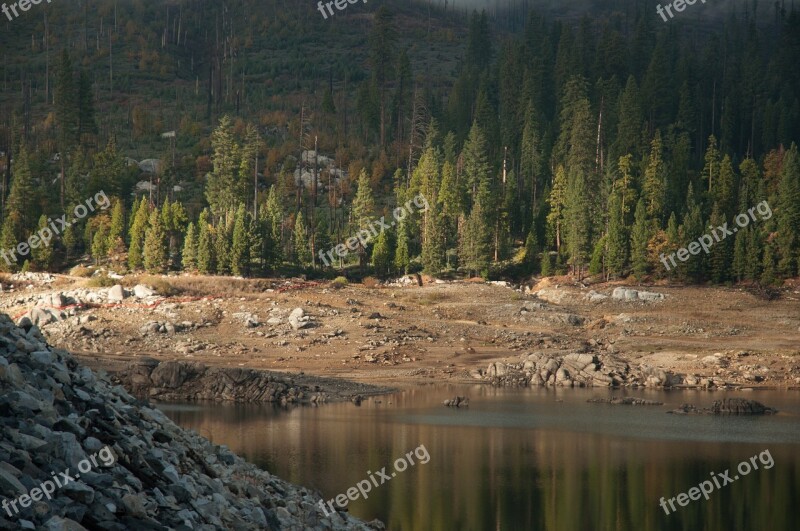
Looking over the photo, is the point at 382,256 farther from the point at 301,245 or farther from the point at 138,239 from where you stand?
the point at 138,239

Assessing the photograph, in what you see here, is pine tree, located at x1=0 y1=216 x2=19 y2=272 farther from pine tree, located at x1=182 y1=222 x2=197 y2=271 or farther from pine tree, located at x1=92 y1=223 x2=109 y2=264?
pine tree, located at x1=182 y1=222 x2=197 y2=271

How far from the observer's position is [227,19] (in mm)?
194500

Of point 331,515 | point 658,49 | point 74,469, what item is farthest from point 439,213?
point 74,469

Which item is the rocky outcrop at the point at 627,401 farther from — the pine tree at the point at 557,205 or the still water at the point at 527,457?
the pine tree at the point at 557,205

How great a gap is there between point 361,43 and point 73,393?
6959 inches

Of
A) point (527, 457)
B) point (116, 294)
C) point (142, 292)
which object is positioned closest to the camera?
point (527, 457)

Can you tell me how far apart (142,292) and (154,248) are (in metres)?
11.3

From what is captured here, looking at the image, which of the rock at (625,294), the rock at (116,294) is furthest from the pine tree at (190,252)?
the rock at (625,294)

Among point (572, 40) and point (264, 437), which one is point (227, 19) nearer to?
point (572, 40)

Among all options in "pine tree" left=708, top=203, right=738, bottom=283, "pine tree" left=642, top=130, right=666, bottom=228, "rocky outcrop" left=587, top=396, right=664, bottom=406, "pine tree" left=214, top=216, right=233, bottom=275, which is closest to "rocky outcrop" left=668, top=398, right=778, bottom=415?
"rocky outcrop" left=587, top=396, right=664, bottom=406

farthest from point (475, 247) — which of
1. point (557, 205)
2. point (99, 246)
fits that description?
point (99, 246)

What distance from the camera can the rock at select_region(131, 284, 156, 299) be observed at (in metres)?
76.4

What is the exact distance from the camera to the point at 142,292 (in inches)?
3019

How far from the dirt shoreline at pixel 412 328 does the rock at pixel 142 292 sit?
2.45 feet
